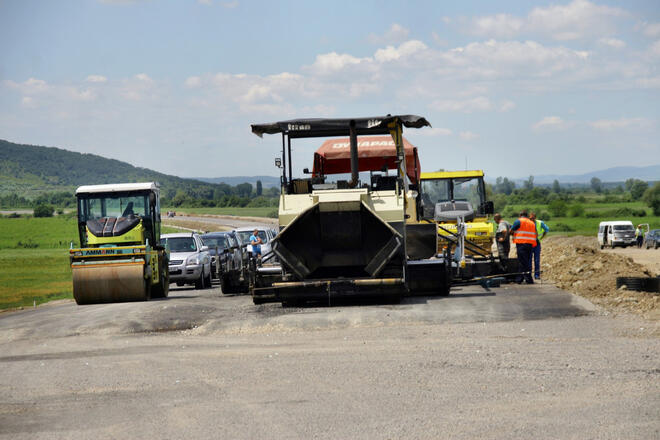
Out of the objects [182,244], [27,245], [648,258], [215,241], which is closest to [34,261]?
[27,245]

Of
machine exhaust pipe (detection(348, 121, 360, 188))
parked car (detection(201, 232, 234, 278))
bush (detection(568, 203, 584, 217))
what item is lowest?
bush (detection(568, 203, 584, 217))

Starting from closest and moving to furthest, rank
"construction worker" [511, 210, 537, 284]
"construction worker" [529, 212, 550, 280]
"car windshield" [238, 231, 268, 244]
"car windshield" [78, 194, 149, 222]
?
1. "construction worker" [511, 210, 537, 284]
2. "construction worker" [529, 212, 550, 280]
3. "car windshield" [78, 194, 149, 222]
4. "car windshield" [238, 231, 268, 244]

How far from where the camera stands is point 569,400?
8016mm

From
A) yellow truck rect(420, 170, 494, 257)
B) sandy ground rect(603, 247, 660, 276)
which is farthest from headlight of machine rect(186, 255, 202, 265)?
sandy ground rect(603, 247, 660, 276)

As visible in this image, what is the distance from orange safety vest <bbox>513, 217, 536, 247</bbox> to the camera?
20281mm

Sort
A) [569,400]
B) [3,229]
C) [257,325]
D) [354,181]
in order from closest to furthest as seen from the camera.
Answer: [569,400] → [257,325] → [354,181] → [3,229]

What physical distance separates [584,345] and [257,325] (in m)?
5.44

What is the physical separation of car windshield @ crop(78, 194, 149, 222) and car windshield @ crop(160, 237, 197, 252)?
5.17 metres

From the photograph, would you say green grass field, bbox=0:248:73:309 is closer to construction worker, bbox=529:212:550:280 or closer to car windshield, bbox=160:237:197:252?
car windshield, bbox=160:237:197:252

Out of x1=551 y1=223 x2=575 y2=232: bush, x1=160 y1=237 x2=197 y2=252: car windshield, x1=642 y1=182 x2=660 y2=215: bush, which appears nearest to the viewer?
x1=160 y1=237 x2=197 y2=252: car windshield

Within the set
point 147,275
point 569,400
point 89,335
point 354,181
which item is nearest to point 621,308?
point 354,181

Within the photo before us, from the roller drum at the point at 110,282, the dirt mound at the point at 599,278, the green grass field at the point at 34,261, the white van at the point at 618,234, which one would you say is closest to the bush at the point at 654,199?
the white van at the point at 618,234

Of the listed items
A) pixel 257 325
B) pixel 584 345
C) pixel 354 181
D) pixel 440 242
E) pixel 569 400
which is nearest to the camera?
pixel 569 400

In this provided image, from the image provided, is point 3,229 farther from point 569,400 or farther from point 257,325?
point 569,400
